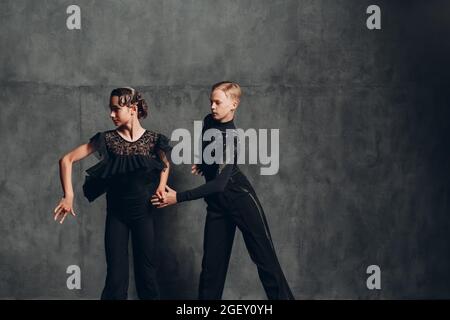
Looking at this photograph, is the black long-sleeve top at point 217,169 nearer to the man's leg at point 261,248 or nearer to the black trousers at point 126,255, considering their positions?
the man's leg at point 261,248

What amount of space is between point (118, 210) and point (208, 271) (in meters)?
1.07

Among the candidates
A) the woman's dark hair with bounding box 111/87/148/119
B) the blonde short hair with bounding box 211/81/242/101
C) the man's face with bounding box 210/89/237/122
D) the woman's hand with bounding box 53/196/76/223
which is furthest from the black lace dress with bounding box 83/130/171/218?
the blonde short hair with bounding box 211/81/242/101

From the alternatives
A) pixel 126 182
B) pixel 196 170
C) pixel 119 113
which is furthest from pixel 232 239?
pixel 119 113

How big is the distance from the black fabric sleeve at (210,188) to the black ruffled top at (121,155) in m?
0.41

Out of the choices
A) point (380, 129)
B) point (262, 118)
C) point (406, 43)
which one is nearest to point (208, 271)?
point (262, 118)

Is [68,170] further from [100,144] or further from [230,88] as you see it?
[230,88]

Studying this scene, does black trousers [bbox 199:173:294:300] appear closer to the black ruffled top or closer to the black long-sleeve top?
the black long-sleeve top

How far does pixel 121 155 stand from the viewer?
31.1 ft

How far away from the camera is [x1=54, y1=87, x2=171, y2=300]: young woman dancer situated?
31.0 ft

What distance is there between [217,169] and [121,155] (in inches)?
37.6

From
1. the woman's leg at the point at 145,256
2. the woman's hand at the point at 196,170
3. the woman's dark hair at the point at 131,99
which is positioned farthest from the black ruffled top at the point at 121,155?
the woman's leg at the point at 145,256

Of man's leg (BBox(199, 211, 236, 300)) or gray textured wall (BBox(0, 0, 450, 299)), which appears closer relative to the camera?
man's leg (BBox(199, 211, 236, 300))

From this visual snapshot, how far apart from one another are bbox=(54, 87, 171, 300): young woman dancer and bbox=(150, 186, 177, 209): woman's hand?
0.14ft
